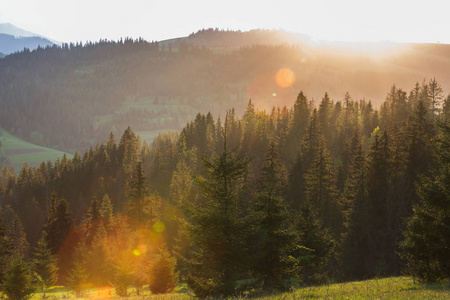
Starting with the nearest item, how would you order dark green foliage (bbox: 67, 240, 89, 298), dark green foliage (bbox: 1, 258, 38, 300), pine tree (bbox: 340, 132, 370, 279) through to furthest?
dark green foliage (bbox: 1, 258, 38, 300) → pine tree (bbox: 340, 132, 370, 279) → dark green foliage (bbox: 67, 240, 89, 298)

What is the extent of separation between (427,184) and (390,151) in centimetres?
2809

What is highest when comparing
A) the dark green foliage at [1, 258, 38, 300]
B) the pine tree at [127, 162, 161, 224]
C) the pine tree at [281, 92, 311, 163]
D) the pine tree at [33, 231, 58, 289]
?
the pine tree at [281, 92, 311, 163]

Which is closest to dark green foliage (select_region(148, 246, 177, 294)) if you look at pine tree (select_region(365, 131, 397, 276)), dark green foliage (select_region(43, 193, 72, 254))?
pine tree (select_region(365, 131, 397, 276))

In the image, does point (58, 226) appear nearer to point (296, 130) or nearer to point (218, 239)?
point (218, 239)

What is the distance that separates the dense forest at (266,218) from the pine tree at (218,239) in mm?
65

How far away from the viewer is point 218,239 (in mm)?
18594

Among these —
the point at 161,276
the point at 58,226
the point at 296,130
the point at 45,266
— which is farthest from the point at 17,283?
the point at 296,130

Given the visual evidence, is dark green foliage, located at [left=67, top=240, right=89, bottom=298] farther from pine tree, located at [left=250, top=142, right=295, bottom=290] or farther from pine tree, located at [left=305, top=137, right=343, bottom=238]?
pine tree, located at [left=305, top=137, right=343, bottom=238]

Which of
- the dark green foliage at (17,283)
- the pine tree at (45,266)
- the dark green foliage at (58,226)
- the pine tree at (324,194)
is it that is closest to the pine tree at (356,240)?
the pine tree at (324,194)

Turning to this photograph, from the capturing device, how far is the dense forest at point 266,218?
63.4ft

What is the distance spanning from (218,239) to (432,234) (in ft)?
40.8

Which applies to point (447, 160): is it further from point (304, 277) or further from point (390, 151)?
point (390, 151)

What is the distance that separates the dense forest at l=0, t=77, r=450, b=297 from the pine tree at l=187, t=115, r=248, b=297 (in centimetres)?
7

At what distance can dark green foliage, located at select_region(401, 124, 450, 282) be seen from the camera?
61.7ft
